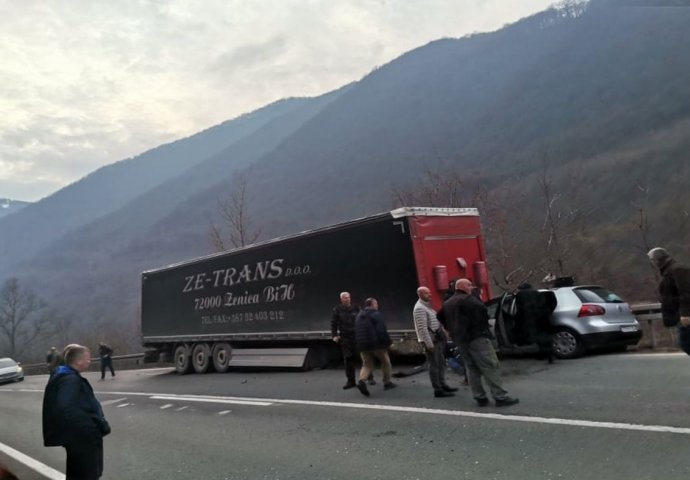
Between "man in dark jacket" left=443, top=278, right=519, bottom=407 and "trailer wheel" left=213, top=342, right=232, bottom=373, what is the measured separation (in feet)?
31.4

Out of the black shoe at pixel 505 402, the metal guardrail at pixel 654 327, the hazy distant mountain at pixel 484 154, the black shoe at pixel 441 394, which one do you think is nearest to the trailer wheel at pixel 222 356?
the black shoe at pixel 441 394

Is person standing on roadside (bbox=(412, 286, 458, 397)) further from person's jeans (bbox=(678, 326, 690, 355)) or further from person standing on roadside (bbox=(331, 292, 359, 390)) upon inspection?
person's jeans (bbox=(678, 326, 690, 355))

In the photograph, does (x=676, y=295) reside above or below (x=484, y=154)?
below

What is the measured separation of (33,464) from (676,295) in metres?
8.13

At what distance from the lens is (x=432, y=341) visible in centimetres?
888

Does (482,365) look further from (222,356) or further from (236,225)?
(236,225)

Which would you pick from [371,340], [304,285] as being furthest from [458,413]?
[304,285]

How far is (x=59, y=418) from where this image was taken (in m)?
4.48

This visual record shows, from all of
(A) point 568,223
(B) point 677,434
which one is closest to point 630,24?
(A) point 568,223

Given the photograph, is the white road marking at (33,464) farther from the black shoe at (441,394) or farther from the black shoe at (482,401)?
the black shoe at (482,401)

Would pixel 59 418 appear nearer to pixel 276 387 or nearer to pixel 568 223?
pixel 276 387

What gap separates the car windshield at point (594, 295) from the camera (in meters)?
10.8

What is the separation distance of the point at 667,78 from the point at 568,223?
223 ft

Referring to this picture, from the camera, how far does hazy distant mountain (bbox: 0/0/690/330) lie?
55.5 m
